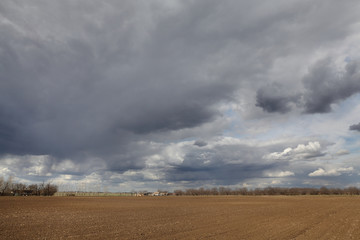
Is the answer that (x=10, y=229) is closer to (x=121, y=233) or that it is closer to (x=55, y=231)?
(x=55, y=231)

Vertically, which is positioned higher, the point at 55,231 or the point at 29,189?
the point at 29,189

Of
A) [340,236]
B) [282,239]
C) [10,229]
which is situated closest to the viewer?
[282,239]

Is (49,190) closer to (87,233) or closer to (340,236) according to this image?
(87,233)

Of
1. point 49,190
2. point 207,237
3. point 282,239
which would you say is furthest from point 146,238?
point 49,190

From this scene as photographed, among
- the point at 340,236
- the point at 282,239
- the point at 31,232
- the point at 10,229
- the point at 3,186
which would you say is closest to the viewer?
the point at 282,239

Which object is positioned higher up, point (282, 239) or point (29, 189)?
point (29, 189)

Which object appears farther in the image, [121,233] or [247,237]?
[121,233]

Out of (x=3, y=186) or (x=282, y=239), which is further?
(x=3, y=186)

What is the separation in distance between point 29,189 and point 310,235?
21324 centimetres

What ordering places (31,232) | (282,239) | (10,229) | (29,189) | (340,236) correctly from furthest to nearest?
(29,189)
(10,229)
(31,232)
(340,236)
(282,239)

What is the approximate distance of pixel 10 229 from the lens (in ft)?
80.5

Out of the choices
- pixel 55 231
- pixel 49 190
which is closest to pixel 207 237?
pixel 55 231

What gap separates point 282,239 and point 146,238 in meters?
10.4

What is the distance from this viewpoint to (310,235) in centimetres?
2175
